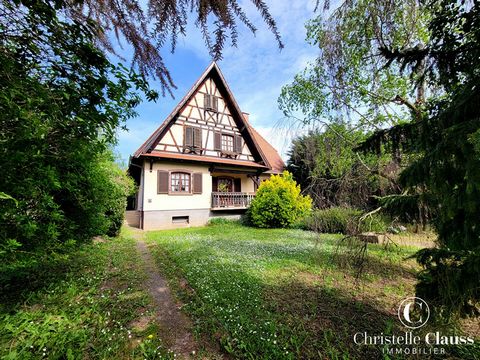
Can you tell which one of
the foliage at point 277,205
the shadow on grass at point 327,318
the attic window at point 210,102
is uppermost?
the attic window at point 210,102

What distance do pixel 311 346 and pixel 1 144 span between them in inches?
154

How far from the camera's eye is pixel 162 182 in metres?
11.8

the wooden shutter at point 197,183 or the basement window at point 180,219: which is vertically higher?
the wooden shutter at point 197,183

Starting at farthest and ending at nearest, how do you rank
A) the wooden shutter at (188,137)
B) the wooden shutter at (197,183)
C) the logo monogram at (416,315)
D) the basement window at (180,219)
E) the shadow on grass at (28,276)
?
the wooden shutter at (197,183)
the wooden shutter at (188,137)
the basement window at (180,219)
the shadow on grass at (28,276)
the logo monogram at (416,315)

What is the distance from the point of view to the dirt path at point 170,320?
2553 millimetres

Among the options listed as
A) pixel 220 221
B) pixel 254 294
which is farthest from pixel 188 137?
pixel 254 294

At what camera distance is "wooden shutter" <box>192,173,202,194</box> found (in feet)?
42.0

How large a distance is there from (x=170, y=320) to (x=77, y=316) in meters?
1.32

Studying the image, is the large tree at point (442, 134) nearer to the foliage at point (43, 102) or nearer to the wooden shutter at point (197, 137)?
the foliage at point (43, 102)

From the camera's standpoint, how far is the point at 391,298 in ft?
12.5

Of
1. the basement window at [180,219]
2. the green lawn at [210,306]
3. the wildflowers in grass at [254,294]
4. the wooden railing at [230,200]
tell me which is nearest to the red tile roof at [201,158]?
the wooden railing at [230,200]

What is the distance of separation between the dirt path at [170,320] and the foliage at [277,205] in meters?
7.87

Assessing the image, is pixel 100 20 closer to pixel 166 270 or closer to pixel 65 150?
pixel 65 150

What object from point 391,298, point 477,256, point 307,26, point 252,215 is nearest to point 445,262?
point 477,256
